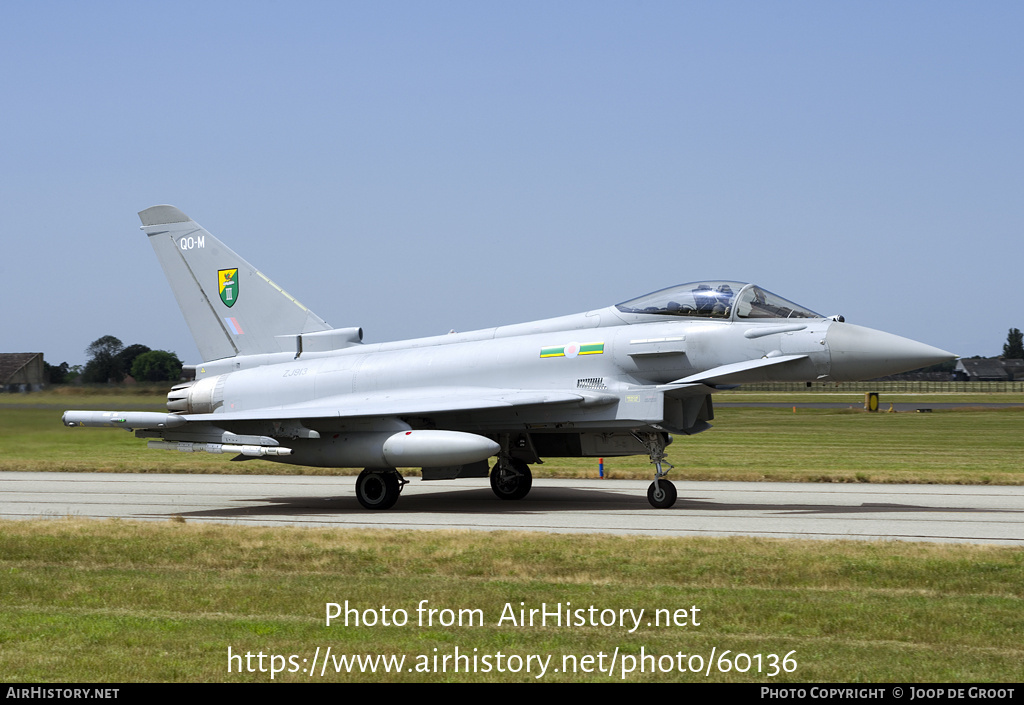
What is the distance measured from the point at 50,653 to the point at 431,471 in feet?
31.6

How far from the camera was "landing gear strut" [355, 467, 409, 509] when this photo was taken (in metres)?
15.6

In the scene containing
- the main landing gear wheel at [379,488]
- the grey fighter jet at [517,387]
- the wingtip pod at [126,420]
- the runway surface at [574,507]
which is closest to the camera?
the runway surface at [574,507]

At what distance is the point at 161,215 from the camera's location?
63.6ft

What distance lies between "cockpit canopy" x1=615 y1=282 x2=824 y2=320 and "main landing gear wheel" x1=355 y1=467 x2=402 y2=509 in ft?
15.9

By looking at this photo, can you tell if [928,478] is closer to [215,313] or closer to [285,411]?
[285,411]

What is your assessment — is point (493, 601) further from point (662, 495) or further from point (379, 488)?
point (379, 488)

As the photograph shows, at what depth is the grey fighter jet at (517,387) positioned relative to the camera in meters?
14.3

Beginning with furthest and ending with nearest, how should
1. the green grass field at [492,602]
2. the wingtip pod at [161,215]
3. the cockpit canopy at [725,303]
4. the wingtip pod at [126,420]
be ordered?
the wingtip pod at [161,215] < the wingtip pod at [126,420] < the cockpit canopy at [725,303] < the green grass field at [492,602]

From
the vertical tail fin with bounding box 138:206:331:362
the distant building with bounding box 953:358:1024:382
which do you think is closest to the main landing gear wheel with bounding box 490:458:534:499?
the vertical tail fin with bounding box 138:206:331:362

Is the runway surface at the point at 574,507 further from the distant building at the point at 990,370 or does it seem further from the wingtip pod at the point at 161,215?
the distant building at the point at 990,370

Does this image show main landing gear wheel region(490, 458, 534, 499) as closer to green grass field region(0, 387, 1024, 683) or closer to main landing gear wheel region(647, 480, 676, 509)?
main landing gear wheel region(647, 480, 676, 509)

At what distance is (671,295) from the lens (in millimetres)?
15391

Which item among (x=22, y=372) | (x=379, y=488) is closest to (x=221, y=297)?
(x=379, y=488)

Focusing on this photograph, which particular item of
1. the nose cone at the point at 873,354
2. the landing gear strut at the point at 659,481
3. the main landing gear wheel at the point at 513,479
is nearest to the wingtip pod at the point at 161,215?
the main landing gear wheel at the point at 513,479
